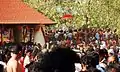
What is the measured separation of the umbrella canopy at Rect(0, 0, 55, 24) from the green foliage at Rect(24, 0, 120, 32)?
3452 mm

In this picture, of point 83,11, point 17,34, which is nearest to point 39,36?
point 17,34

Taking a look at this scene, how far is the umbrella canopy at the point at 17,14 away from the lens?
26692 mm

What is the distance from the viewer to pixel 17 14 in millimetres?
27562

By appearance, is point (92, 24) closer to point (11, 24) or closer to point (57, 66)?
point (11, 24)

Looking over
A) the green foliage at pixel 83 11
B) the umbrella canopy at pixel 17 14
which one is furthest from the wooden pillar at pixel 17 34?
the green foliage at pixel 83 11

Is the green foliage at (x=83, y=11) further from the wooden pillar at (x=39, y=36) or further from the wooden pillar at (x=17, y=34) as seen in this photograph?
the wooden pillar at (x=17, y=34)

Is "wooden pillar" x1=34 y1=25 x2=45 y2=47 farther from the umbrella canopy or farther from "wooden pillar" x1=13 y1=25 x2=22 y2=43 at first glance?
"wooden pillar" x1=13 y1=25 x2=22 y2=43

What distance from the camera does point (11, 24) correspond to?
88.0ft

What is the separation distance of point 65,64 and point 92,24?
34.5 metres

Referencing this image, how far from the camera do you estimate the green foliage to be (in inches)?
1134

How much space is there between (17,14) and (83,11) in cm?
1183

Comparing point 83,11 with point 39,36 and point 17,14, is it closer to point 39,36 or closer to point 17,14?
point 39,36

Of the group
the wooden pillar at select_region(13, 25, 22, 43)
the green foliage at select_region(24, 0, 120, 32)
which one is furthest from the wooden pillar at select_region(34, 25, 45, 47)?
the green foliage at select_region(24, 0, 120, 32)

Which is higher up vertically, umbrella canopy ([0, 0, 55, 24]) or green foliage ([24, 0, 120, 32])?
umbrella canopy ([0, 0, 55, 24])
